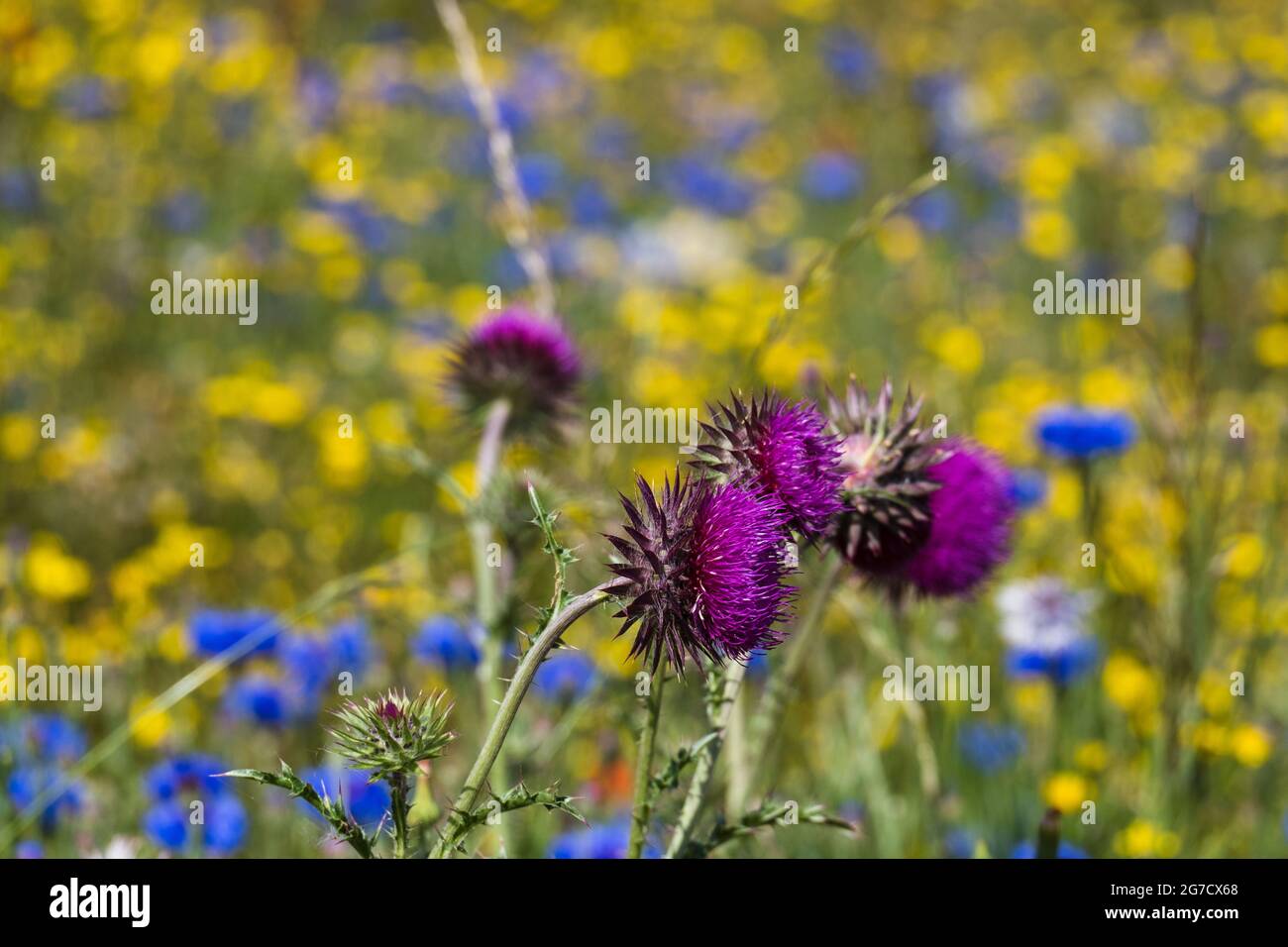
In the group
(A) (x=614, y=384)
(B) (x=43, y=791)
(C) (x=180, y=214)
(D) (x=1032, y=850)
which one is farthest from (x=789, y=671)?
(C) (x=180, y=214)

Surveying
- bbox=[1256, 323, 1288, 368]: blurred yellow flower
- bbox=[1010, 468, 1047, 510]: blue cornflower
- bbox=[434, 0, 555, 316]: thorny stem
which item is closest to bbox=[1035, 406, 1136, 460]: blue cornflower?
bbox=[1010, 468, 1047, 510]: blue cornflower

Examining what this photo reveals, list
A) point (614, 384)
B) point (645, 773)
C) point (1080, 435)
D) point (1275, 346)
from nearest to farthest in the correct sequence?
point (645, 773), point (1080, 435), point (614, 384), point (1275, 346)

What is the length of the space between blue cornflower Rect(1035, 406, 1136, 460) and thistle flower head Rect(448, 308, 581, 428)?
4.58 ft

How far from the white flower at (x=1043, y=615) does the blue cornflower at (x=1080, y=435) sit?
12.8 inches

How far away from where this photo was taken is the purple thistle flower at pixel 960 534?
1.80 meters

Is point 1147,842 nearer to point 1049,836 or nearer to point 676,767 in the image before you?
point 1049,836

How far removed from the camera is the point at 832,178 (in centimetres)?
747

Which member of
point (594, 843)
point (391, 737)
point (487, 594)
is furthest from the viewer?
point (594, 843)

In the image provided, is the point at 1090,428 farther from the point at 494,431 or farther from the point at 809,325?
the point at 809,325

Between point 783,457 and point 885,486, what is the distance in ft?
0.85

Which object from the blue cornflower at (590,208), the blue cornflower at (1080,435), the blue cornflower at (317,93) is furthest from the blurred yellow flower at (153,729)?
the blue cornflower at (317,93)

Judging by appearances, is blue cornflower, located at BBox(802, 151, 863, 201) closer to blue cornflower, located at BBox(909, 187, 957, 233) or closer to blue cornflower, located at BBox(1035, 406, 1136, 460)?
blue cornflower, located at BBox(909, 187, 957, 233)
